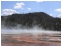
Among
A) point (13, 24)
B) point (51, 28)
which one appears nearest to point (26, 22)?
point (13, 24)

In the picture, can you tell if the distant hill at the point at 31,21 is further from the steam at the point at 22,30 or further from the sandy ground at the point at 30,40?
the sandy ground at the point at 30,40

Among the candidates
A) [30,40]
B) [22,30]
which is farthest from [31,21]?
[30,40]

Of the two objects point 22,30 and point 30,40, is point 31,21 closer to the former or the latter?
point 22,30

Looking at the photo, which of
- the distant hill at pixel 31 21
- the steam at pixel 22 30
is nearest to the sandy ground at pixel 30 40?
the steam at pixel 22 30

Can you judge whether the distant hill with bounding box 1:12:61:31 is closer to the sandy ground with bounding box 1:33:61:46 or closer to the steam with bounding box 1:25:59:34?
the steam with bounding box 1:25:59:34

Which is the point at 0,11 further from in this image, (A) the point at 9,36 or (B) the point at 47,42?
(B) the point at 47,42

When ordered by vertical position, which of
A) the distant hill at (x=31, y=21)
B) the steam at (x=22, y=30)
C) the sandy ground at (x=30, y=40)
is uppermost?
the distant hill at (x=31, y=21)
